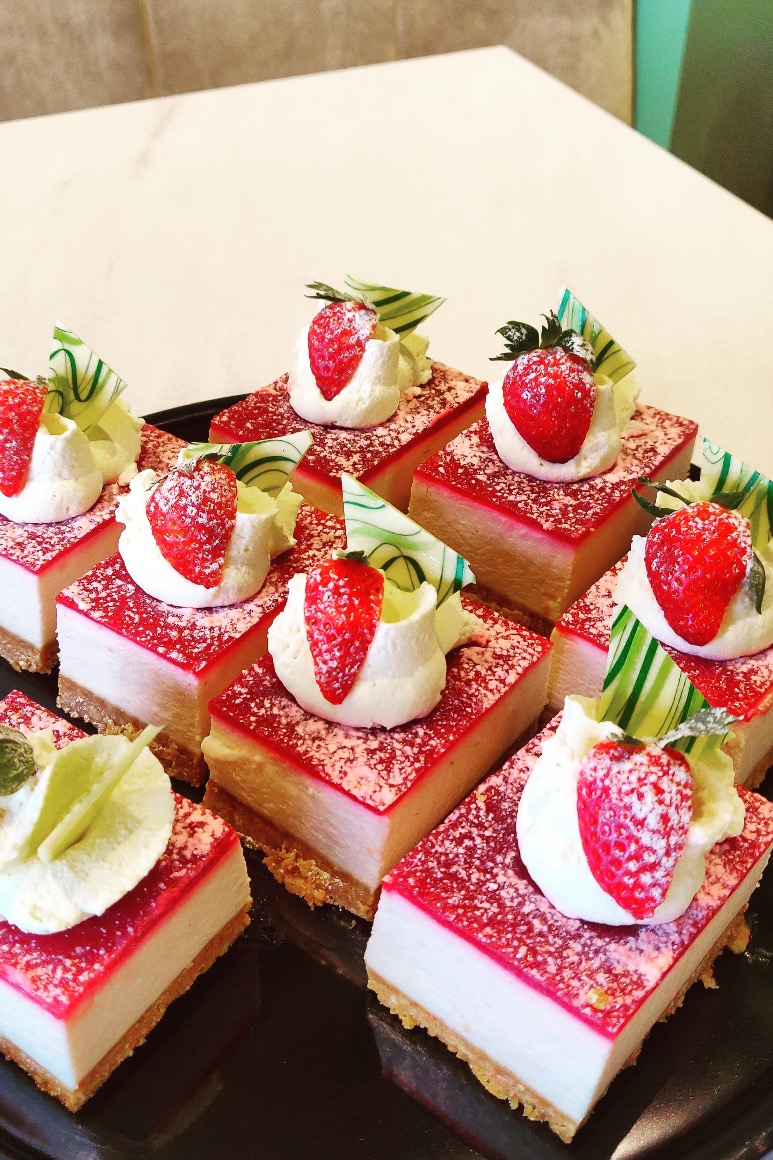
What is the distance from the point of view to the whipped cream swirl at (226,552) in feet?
6.77

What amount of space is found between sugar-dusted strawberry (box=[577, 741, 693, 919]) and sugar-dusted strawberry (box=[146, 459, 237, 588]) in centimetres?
79

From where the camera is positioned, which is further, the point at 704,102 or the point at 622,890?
the point at 704,102

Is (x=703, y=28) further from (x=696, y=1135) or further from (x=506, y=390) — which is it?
(x=696, y=1135)

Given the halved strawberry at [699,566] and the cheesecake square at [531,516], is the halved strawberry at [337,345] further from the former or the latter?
the halved strawberry at [699,566]

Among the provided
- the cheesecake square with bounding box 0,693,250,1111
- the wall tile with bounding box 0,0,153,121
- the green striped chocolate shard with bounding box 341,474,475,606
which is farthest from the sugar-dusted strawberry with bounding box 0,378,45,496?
the wall tile with bounding box 0,0,153,121

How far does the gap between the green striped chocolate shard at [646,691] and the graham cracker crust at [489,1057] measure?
1.37ft

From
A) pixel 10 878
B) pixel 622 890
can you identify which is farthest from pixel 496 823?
pixel 10 878

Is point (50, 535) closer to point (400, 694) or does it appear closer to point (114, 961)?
point (400, 694)

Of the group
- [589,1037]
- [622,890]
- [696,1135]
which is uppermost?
[622,890]

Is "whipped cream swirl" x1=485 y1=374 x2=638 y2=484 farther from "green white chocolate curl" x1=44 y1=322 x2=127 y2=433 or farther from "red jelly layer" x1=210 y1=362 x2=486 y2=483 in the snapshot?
"green white chocolate curl" x1=44 y1=322 x2=127 y2=433

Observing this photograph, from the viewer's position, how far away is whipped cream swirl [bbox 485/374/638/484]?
242 centimetres

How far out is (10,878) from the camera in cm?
153

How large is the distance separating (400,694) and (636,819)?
473 millimetres

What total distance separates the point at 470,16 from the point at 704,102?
3.45 feet
